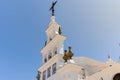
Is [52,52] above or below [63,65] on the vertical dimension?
above

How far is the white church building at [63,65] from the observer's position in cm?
3485

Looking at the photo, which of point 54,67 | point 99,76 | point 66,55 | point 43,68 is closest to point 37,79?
point 43,68

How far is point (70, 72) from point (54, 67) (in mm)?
6111

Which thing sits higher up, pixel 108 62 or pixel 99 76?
pixel 108 62

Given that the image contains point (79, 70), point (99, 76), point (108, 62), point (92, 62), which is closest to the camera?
point (99, 76)

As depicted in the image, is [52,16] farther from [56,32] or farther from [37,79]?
[37,79]

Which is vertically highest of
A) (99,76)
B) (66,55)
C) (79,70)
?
(66,55)

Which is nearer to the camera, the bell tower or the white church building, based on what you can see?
the white church building

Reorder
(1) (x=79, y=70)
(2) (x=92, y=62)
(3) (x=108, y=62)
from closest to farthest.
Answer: (1) (x=79, y=70)
(2) (x=92, y=62)
(3) (x=108, y=62)

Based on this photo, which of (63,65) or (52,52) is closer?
(63,65)

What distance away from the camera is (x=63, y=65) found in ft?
135

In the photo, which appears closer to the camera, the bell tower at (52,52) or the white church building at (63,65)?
the white church building at (63,65)

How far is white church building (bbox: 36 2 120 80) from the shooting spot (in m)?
34.8

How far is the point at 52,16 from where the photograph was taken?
170 ft
